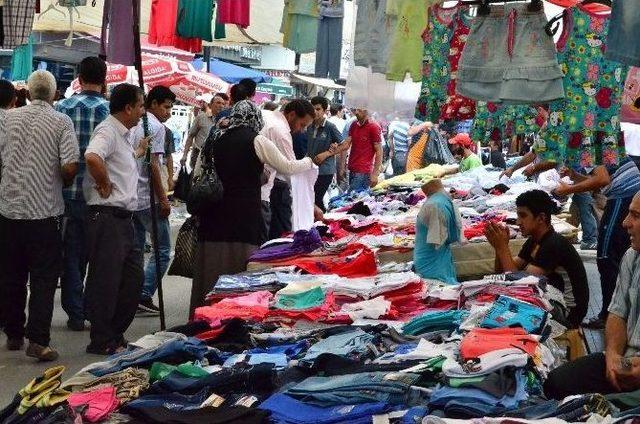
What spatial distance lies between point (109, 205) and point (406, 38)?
8.37ft

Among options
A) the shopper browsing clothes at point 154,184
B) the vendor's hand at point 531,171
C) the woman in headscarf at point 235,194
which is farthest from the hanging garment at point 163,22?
the vendor's hand at point 531,171

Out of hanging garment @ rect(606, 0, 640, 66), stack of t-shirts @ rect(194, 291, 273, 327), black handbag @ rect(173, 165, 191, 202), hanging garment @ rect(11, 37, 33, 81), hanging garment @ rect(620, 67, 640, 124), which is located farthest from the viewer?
hanging garment @ rect(11, 37, 33, 81)

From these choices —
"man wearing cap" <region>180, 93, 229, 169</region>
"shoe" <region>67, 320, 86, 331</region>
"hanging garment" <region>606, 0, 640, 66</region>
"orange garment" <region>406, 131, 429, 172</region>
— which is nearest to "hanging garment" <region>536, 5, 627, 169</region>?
"hanging garment" <region>606, 0, 640, 66</region>

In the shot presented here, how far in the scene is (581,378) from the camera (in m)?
5.87

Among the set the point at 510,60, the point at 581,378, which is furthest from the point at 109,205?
the point at 581,378

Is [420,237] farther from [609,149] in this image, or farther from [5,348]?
[5,348]

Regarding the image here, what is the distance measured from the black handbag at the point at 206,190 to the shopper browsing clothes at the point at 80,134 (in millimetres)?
1044

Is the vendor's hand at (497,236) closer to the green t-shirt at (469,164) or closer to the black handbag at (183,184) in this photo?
the black handbag at (183,184)

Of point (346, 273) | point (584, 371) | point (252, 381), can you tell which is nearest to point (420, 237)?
point (346, 273)

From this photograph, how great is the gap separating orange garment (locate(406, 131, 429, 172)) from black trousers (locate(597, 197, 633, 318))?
10.1 m

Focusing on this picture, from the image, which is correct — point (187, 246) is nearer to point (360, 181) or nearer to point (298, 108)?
point (298, 108)

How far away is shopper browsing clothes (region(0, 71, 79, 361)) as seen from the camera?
29.0ft

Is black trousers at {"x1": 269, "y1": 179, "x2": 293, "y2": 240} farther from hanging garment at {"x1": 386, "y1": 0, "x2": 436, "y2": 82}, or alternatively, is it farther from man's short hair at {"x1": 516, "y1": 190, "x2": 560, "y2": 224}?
man's short hair at {"x1": 516, "y1": 190, "x2": 560, "y2": 224}

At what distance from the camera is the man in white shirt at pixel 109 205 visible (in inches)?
346
